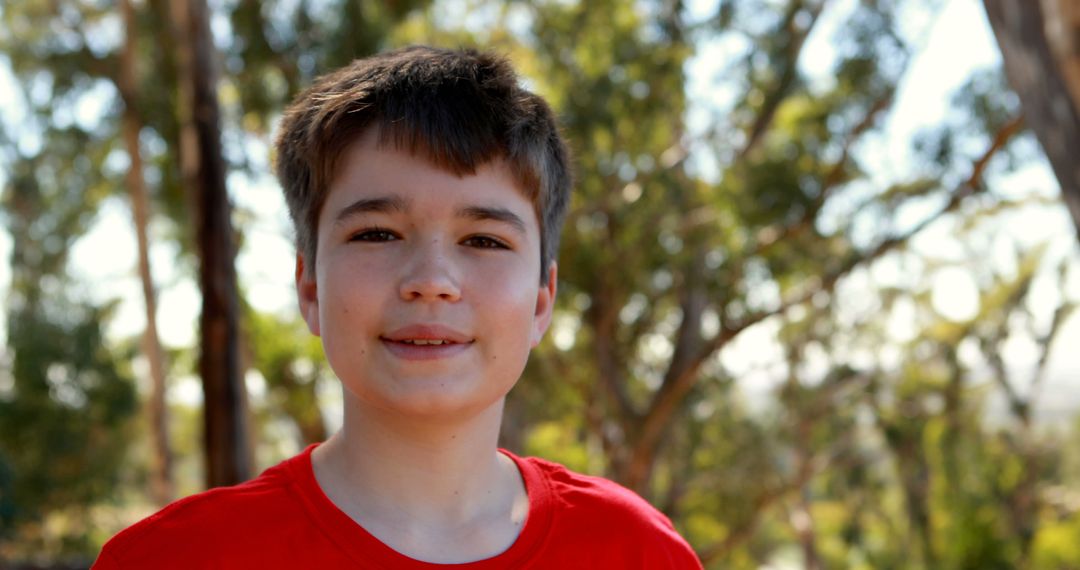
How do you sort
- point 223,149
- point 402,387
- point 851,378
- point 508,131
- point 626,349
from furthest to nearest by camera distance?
point 851,378
point 626,349
point 223,149
point 508,131
point 402,387

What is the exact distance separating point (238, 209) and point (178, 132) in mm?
1233

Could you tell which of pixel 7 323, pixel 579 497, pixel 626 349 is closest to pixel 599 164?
pixel 626 349


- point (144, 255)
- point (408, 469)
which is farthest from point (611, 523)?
point (144, 255)

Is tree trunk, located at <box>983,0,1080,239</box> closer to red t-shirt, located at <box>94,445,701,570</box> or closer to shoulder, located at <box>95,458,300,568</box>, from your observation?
red t-shirt, located at <box>94,445,701,570</box>

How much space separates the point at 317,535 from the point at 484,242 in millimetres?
393

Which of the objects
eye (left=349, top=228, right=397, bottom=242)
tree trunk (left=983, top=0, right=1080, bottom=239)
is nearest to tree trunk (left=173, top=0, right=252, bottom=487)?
tree trunk (left=983, top=0, right=1080, bottom=239)

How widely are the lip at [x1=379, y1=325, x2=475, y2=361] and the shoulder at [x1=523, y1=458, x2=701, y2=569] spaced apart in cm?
29

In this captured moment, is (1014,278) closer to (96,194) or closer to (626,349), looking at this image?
(626,349)

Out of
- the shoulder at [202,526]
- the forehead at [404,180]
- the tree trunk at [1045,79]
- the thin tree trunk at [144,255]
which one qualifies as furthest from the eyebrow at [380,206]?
the thin tree trunk at [144,255]

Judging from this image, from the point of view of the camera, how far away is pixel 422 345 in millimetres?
1235

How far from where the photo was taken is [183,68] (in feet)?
25.0

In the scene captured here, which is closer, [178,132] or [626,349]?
[178,132]

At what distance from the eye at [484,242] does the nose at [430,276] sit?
52mm

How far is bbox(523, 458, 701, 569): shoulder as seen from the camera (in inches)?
53.9
